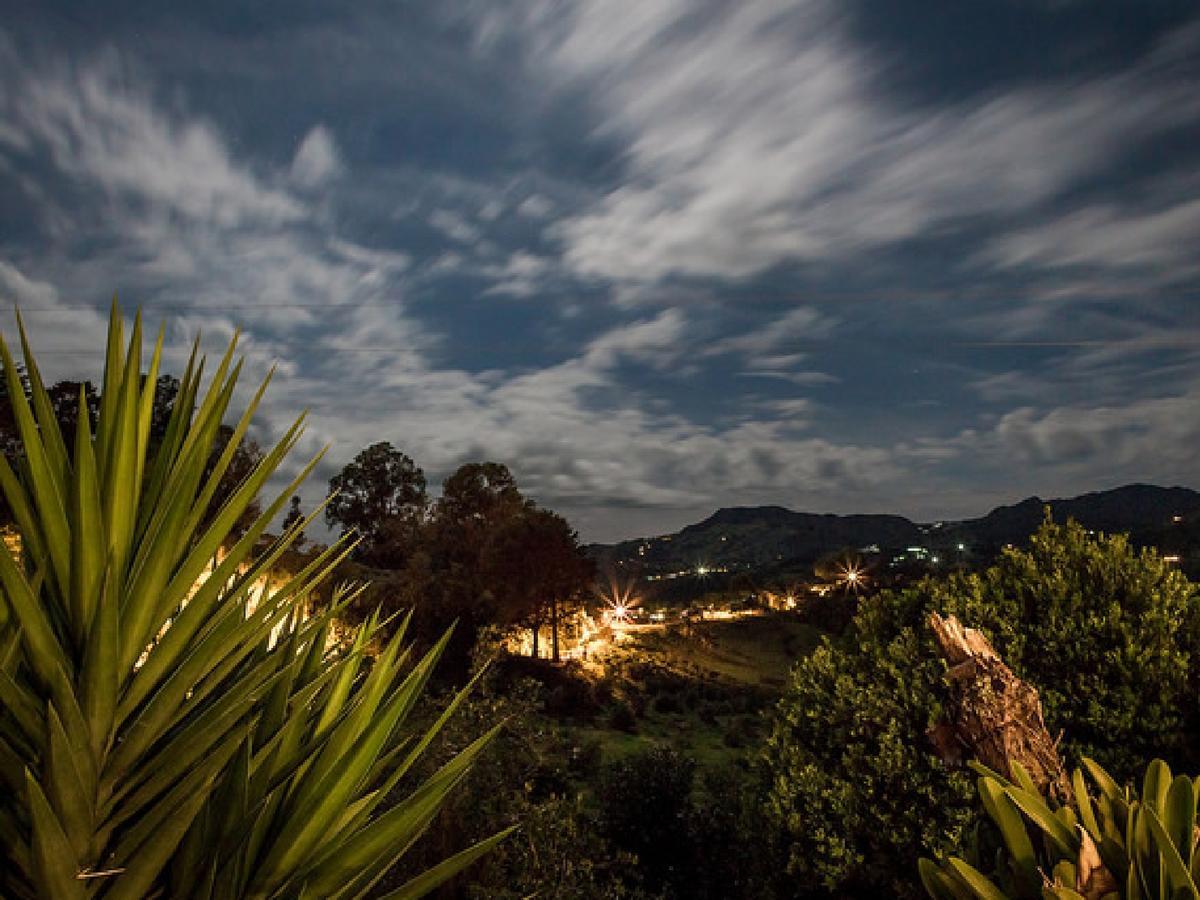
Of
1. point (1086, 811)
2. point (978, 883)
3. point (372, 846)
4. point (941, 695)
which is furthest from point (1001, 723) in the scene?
point (372, 846)

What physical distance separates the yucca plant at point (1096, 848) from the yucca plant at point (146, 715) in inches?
95.0

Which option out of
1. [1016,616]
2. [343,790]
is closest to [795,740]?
[1016,616]

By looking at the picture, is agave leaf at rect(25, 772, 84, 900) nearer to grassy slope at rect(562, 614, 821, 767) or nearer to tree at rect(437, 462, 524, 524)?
grassy slope at rect(562, 614, 821, 767)

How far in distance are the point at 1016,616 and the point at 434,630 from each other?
91.7 ft

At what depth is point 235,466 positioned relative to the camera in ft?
76.0

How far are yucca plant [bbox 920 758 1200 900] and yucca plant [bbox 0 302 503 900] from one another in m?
2.41

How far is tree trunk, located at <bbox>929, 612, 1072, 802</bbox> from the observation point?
12.6ft

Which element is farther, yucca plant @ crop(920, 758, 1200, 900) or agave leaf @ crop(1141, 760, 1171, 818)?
agave leaf @ crop(1141, 760, 1171, 818)

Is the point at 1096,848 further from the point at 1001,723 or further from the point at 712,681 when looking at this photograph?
the point at 712,681

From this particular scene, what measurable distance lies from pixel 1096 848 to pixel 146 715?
350 centimetres

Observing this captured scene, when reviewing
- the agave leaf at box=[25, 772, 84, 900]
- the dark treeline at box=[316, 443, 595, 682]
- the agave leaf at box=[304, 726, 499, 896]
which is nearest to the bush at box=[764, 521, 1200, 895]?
the agave leaf at box=[304, 726, 499, 896]

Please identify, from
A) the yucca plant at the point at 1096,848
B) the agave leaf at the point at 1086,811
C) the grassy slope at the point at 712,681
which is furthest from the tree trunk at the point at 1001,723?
the grassy slope at the point at 712,681

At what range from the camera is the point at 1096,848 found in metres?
2.82

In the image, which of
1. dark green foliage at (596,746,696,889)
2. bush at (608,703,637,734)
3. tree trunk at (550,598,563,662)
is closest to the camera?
dark green foliage at (596,746,696,889)
